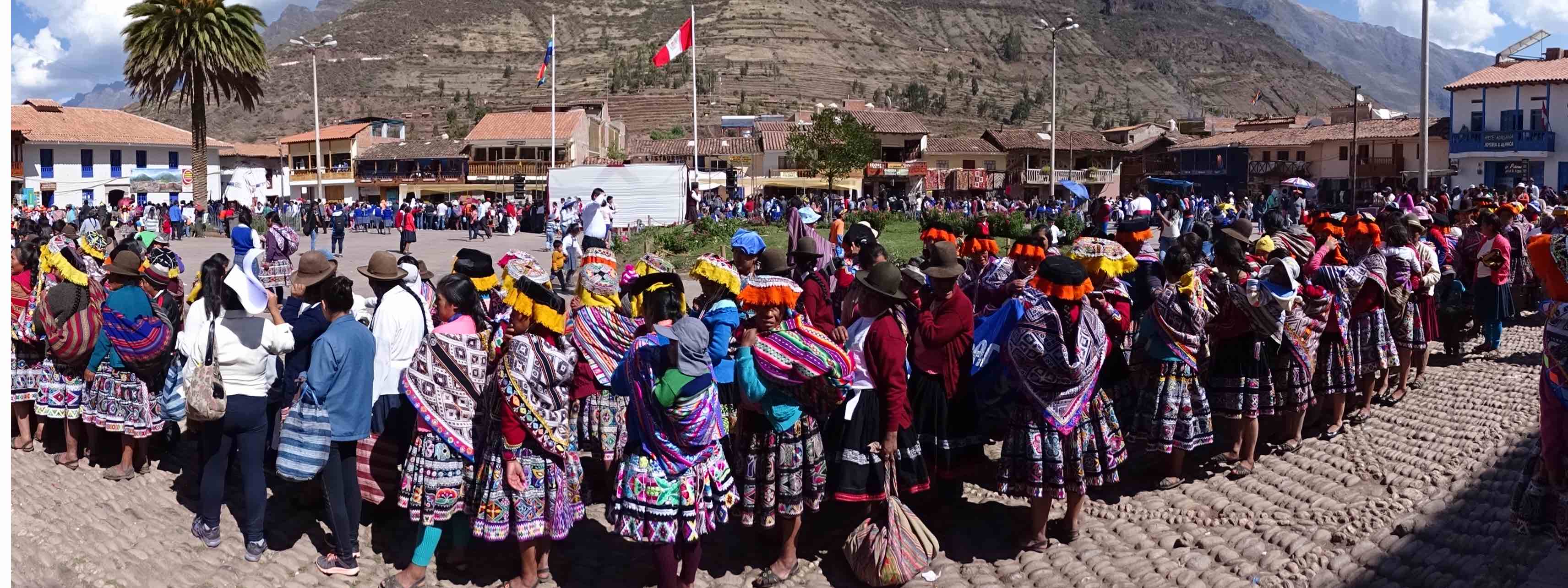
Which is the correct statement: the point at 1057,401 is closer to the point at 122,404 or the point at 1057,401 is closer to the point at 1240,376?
the point at 1240,376

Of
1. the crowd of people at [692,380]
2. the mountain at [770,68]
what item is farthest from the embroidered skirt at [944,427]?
the mountain at [770,68]

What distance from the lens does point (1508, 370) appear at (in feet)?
32.1

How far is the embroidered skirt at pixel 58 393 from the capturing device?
24.0 feet

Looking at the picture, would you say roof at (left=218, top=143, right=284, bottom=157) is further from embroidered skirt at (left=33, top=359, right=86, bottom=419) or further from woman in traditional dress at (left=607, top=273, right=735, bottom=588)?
woman in traditional dress at (left=607, top=273, right=735, bottom=588)

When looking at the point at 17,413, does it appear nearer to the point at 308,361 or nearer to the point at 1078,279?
the point at 308,361

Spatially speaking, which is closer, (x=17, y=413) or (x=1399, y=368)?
(x=17, y=413)

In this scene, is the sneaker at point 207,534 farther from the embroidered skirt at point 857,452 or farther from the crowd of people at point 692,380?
the embroidered skirt at point 857,452

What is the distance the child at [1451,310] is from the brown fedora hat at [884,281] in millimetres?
7447

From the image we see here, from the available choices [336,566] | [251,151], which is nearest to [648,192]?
[336,566]

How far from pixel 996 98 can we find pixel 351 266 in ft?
341

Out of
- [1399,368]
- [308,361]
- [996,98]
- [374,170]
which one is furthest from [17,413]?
[996,98]

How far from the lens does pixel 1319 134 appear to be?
61562 mm

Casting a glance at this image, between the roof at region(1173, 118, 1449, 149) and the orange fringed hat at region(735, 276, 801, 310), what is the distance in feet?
177

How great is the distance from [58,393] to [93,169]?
59.4 meters
